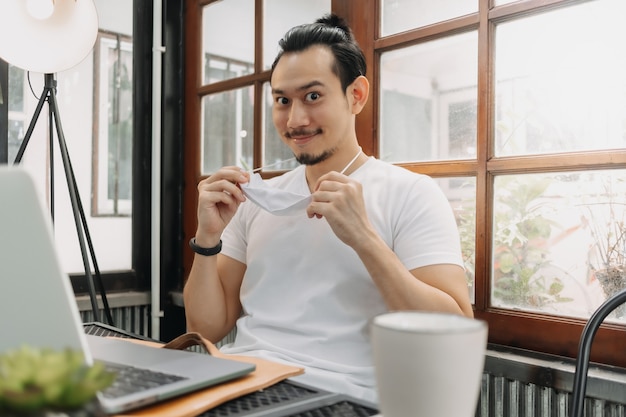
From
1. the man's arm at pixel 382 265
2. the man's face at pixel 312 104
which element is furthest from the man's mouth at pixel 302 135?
the man's arm at pixel 382 265

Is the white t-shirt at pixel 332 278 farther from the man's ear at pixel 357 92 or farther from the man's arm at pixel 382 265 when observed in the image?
the man's ear at pixel 357 92

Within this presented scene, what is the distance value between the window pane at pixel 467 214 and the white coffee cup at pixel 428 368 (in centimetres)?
110

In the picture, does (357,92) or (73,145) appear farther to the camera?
(73,145)

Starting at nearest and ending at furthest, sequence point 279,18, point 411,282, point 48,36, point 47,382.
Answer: point 47,382
point 411,282
point 48,36
point 279,18

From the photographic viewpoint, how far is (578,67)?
1289 mm

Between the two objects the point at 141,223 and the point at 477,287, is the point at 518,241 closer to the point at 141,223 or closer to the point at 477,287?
the point at 477,287

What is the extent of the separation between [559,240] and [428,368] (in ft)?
3.47

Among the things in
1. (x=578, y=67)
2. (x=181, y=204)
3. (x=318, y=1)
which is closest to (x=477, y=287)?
(x=578, y=67)

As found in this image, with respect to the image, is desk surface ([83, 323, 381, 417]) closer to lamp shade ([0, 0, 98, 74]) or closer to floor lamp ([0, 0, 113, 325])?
floor lamp ([0, 0, 113, 325])

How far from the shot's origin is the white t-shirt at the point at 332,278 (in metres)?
1.15

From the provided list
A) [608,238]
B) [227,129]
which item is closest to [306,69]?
[608,238]

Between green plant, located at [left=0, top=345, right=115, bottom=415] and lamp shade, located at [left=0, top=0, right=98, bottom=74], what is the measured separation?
1720 mm

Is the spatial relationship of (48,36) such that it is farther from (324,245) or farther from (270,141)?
(324,245)

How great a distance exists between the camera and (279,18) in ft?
6.92
